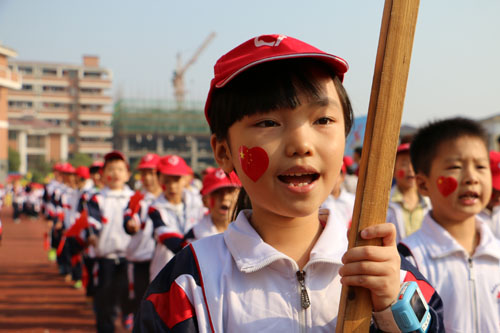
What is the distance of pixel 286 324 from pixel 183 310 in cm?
28

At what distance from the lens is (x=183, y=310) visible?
1524 millimetres

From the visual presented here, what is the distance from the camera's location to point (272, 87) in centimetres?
151

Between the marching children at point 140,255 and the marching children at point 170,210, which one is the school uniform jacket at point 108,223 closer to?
the marching children at point 140,255

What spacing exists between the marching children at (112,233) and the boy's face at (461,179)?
4.65m

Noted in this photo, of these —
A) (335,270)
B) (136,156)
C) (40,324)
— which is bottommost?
(40,324)

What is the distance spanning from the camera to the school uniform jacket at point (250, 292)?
5.00 ft

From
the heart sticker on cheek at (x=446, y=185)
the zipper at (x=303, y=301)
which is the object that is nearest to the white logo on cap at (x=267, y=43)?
the zipper at (x=303, y=301)

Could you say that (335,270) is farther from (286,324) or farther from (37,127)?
(37,127)

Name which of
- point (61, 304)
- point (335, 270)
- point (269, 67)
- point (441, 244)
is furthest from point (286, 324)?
point (61, 304)

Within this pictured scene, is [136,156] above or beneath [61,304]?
above

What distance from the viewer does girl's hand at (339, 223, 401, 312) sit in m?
1.30

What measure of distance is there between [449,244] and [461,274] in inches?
5.6

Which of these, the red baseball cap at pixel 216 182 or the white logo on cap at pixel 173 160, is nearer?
the red baseball cap at pixel 216 182

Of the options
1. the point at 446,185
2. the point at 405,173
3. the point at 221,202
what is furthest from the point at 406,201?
the point at 446,185
